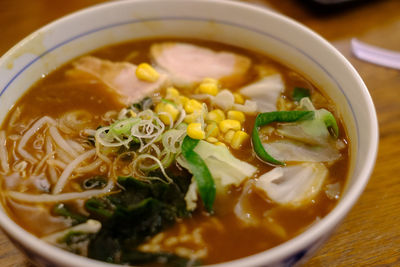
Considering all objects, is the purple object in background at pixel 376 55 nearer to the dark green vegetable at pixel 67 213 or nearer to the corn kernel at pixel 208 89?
the corn kernel at pixel 208 89

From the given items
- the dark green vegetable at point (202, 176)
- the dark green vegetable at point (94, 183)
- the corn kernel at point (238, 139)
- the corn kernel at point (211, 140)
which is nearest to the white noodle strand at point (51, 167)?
the dark green vegetable at point (94, 183)

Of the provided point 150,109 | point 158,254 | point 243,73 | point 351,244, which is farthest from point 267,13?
point 158,254

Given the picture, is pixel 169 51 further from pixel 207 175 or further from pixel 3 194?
pixel 3 194

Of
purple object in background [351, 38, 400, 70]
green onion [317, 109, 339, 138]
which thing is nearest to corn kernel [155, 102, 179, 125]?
green onion [317, 109, 339, 138]

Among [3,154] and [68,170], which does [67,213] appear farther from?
[3,154]

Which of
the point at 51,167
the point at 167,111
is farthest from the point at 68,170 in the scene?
the point at 167,111
